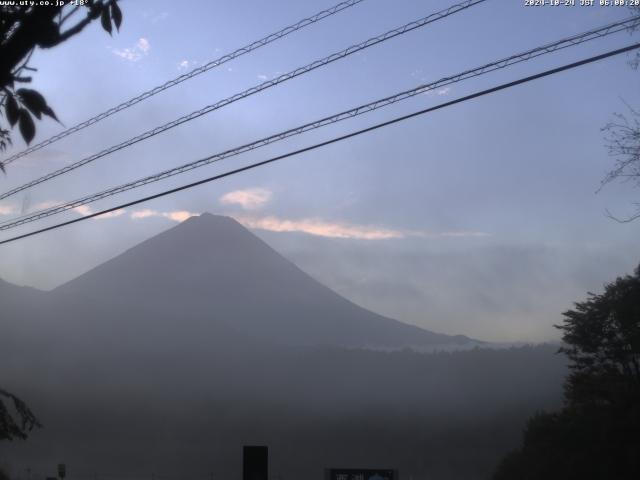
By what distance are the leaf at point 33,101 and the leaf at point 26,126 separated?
0.06 meters

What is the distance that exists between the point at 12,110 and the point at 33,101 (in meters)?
0.14

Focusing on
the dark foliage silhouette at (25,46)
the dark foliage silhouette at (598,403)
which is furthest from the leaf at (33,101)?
the dark foliage silhouette at (598,403)

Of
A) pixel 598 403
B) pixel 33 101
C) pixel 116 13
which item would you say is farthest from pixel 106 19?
pixel 598 403

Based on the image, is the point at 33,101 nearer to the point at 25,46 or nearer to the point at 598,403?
the point at 25,46

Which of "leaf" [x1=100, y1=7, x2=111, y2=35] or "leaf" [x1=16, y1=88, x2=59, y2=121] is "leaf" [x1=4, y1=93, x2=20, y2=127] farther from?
"leaf" [x1=100, y1=7, x2=111, y2=35]

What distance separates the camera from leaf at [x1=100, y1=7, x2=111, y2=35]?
15.8 feet

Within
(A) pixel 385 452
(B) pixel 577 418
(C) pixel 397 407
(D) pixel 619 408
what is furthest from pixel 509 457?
(C) pixel 397 407

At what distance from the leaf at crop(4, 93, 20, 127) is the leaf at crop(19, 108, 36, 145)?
28 millimetres

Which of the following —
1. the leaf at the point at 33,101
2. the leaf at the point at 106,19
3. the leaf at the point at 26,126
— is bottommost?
the leaf at the point at 26,126

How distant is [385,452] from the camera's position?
480 feet

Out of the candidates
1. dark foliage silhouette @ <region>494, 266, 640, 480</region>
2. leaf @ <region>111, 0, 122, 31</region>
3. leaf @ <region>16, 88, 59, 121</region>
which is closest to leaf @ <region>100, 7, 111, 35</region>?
leaf @ <region>111, 0, 122, 31</region>

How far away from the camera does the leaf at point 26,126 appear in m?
4.21

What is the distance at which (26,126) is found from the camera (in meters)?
4.22

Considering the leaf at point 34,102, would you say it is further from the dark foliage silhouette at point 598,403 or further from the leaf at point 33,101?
the dark foliage silhouette at point 598,403
